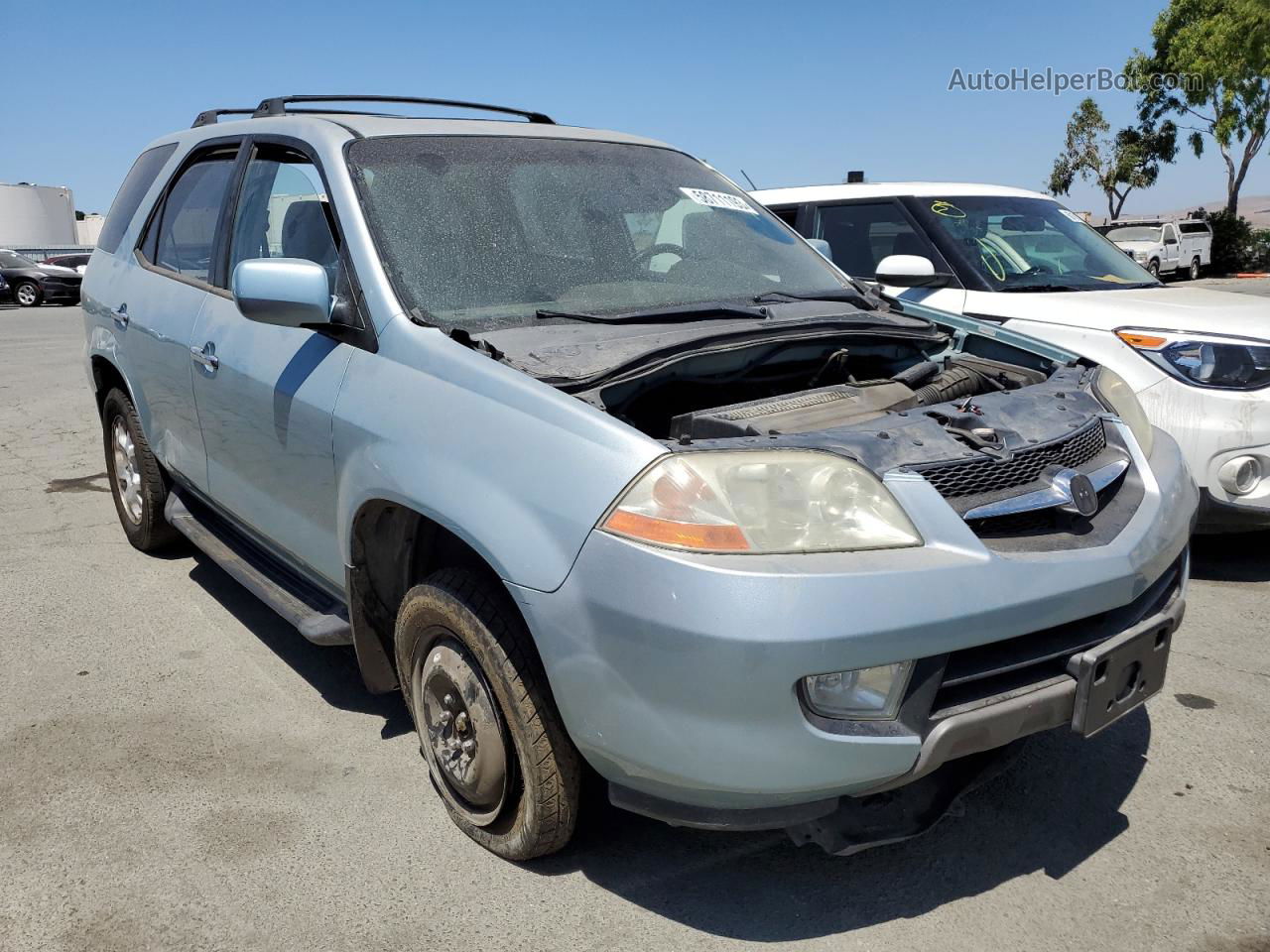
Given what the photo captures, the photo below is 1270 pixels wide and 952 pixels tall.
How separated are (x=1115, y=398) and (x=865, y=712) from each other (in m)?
1.54

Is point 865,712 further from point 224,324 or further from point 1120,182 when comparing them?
point 1120,182

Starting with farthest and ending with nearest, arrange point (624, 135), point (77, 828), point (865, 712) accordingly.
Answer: point (624, 135), point (77, 828), point (865, 712)

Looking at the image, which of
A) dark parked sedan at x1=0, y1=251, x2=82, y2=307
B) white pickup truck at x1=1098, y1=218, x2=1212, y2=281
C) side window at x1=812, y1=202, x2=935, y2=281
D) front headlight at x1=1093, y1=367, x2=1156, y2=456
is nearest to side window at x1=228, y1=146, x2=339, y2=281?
front headlight at x1=1093, y1=367, x2=1156, y2=456

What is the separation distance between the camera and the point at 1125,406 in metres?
3.16

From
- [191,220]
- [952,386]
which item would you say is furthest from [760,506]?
[191,220]

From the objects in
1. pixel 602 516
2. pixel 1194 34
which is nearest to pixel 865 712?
pixel 602 516

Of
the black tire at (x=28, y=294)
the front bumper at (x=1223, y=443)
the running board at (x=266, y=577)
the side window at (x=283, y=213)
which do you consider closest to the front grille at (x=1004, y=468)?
the running board at (x=266, y=577)

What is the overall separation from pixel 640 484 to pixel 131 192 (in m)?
3.82

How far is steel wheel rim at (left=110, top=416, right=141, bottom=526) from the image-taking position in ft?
16.3

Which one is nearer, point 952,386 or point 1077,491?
point 1077,491

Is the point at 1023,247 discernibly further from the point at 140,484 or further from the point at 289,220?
the point at 140,484

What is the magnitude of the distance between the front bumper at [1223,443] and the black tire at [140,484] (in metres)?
4.41

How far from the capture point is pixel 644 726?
2.15 meters

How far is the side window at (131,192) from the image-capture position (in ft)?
15.6
